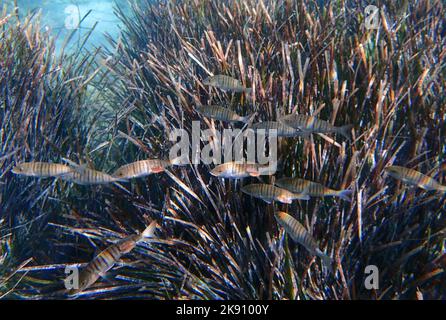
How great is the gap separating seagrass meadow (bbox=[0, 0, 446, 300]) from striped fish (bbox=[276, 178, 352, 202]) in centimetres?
19

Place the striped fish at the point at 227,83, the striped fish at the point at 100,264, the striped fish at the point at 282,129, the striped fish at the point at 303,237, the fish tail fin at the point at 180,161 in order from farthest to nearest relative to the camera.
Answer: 1. the striped fish at the point at 227,83
2. the fish tail fin at the point at 180,161
3. the striped fish at the point at 282,129
4. the striped fish at the point at 100,264
5. the striped fish at the point at 303,237

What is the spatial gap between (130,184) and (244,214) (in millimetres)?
Answer: 1337

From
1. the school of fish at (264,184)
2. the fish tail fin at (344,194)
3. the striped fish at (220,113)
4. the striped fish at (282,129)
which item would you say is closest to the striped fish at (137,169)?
the school of fish at (264,184)

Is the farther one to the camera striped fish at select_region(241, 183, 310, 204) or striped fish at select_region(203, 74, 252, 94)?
striped fish at select_region(203, 74, 252, 94)

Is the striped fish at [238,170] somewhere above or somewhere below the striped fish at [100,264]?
above

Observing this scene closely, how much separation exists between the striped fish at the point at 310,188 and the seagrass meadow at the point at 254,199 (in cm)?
19

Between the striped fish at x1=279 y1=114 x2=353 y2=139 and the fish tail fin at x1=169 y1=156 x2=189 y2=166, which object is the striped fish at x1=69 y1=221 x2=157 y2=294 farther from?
the striped fish at x1=279 y1=114 x2=353 y2=139

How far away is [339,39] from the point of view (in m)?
4.39

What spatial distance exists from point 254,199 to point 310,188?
645 millimetres

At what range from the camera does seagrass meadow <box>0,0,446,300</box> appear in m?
2.67

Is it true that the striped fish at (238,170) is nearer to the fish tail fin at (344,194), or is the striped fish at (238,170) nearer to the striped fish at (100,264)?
the fish tail fin at (344,194)

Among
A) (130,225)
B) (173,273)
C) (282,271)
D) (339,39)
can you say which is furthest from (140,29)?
(282,271)

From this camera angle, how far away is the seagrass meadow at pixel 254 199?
8.77 ft

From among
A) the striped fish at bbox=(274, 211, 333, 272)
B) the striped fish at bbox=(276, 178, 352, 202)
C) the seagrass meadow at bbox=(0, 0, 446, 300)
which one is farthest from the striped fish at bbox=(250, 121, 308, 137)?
the striped fish at bbox=(274, 211, 333, 272)
